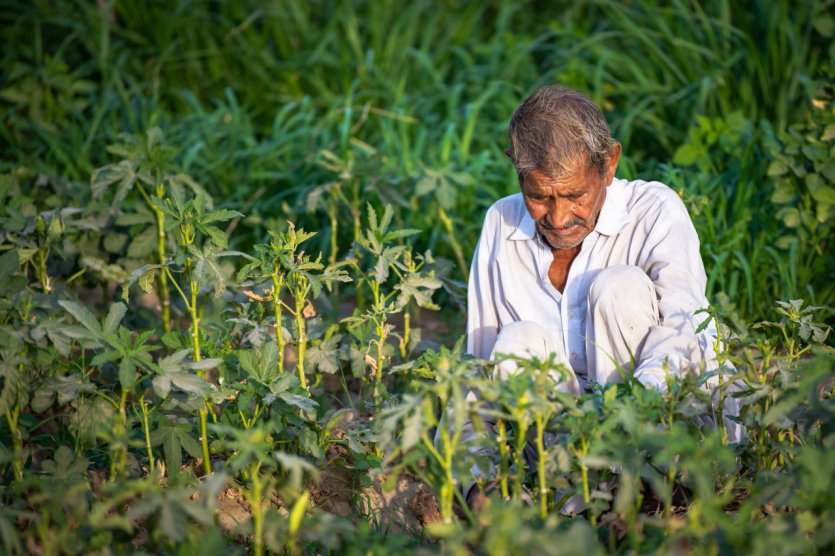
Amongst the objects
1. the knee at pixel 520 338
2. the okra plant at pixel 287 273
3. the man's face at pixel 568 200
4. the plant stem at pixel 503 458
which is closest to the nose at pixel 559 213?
the man's face at pixel 568 200

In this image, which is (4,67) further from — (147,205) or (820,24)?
(820,24)

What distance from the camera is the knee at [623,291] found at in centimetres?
290

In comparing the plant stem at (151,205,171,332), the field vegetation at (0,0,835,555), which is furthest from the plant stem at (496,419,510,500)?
the plant stem at (151,205,171,332)

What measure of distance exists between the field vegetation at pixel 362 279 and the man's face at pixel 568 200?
0.47 m

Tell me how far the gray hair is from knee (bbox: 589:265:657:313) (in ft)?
1.12

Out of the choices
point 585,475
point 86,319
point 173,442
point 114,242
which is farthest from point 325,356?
point 114,242

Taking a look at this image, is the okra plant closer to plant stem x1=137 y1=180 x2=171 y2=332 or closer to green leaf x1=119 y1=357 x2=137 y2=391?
green leaf x1=119 y1=357 x2=137 y2=391

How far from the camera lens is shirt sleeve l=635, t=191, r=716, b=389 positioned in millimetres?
2836

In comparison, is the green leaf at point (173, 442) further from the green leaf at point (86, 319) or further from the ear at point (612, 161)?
the ear at point (612, 161)

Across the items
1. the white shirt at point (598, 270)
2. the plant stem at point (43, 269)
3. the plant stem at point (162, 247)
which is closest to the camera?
the white shirt at point (598, 270)

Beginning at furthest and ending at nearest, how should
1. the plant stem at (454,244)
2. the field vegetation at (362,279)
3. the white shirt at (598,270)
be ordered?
1. the plant stem at (454,244)
2. the white shirt at (598,270)
3. the field vegetation at (362,279)

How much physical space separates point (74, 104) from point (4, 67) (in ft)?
1.80

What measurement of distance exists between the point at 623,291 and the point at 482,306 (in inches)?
22.0

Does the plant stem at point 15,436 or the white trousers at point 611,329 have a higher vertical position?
the white trousers at point 611,329
